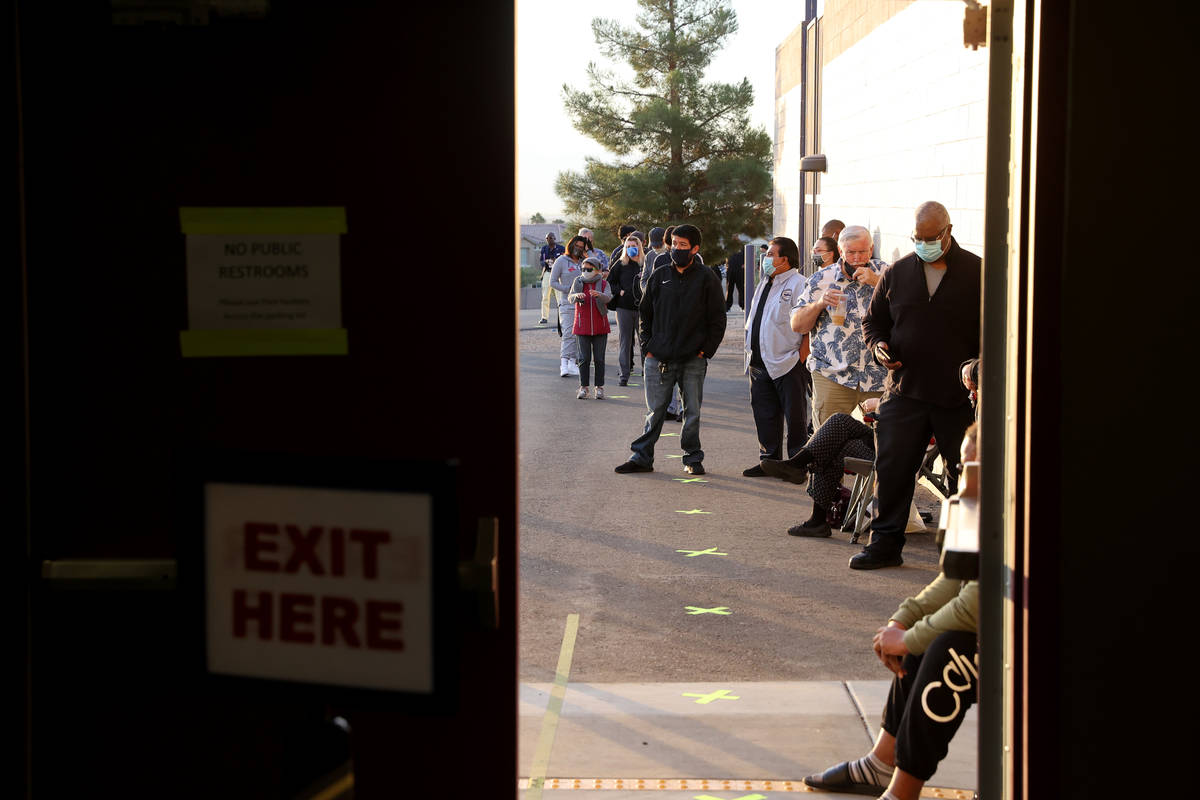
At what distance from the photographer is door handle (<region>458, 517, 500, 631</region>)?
90.2 inches

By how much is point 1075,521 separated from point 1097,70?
91 centimetres

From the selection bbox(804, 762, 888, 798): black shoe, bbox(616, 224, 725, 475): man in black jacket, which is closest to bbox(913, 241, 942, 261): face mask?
bbox(616, 224, 725, 475): man in black jacket

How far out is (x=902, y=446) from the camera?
23.7ft

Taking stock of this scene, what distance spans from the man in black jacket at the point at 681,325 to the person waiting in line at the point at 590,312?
373 cm

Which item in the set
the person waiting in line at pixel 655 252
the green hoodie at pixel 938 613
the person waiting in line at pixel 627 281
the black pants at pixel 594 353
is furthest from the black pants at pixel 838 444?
the black pants at pixel 594 353

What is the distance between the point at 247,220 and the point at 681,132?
36.4m

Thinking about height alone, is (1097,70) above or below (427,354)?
above

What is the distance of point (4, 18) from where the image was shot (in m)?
2.54

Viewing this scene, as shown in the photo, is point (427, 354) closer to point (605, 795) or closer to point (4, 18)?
point (4, 18)

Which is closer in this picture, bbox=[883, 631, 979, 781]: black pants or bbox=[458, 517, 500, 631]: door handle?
bbox=[458, 517, 500, 631]: door handle

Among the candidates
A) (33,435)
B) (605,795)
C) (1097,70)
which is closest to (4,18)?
(33,435)

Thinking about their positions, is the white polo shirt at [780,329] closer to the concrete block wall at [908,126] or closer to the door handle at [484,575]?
the concrete block wall at [908,126]

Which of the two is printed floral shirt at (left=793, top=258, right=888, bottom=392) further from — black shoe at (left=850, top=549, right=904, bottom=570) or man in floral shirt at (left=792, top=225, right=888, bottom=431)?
black shoe at (left=850, top=549, right=904, bottom=570)

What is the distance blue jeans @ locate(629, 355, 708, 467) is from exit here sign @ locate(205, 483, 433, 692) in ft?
28.5
